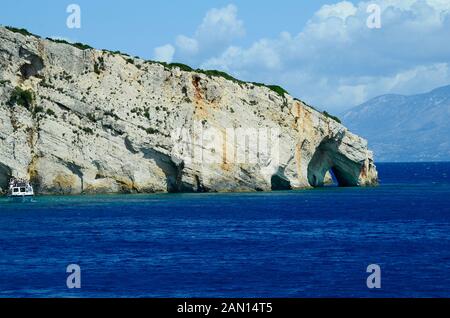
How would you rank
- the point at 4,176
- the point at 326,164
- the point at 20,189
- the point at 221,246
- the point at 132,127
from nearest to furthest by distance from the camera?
the point at 221,246, the point at 20,189, the point at 4,176, the point at 132,127, the point at 326,164

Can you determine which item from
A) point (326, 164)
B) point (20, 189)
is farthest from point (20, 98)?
point (326, 164)

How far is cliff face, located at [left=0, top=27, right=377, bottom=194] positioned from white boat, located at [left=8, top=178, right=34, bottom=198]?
263cm

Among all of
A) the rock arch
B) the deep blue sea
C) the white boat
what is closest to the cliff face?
the white boat

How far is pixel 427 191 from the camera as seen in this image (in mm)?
123938

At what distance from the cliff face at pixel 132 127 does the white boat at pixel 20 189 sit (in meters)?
2.63

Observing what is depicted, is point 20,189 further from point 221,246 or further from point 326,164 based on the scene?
point 326,164

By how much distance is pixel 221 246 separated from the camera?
6062 centimetres

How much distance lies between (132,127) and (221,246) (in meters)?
46.5

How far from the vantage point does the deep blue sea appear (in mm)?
44969

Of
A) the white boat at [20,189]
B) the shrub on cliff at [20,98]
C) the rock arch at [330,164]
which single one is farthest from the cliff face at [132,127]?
the rock arch at [330,164]

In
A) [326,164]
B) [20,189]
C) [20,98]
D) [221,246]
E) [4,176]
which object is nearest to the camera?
[221,246]

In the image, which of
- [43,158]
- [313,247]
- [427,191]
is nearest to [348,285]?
[313,247]

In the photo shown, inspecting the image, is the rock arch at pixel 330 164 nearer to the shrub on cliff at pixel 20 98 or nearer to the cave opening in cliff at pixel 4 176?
the shrub on cliff at pixel 20 98
